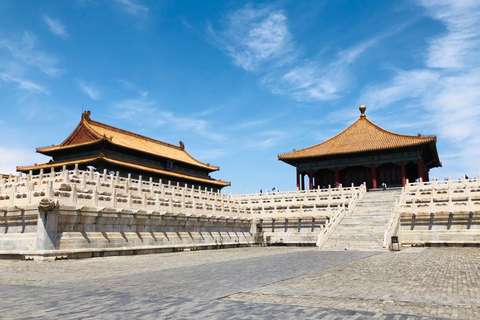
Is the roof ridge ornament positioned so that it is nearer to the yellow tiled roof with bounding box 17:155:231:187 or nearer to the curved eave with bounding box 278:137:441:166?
the yellow tiled roof with bounding box 17:155:231:187

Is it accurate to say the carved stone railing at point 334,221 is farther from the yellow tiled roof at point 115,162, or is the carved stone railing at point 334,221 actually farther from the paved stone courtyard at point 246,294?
the yellow tiled roof at point 115,162

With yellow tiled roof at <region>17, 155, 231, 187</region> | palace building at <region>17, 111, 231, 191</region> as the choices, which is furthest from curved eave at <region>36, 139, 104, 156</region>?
yellow tiled roof at <region>17, 155, 231, 187</region>

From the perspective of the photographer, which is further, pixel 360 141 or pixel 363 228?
pixel 360 141

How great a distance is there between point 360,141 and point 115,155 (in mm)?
25426

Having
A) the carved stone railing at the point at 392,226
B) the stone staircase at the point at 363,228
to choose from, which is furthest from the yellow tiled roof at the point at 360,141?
the carved stone railing at the point at 392,226

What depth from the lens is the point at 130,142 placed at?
1614 inches

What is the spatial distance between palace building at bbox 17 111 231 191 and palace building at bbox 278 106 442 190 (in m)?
12.2

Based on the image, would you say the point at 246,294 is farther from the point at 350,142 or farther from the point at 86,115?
the point at 350,142

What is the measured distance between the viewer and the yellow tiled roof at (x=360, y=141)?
3847 centimetres

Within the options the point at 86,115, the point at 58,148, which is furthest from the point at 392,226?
the point at 58,148

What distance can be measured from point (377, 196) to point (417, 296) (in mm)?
23903

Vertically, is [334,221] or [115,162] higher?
[115,162]

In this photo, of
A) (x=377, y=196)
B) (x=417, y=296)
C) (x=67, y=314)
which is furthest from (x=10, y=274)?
(x=377, y=196)

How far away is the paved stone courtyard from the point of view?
549 cm
